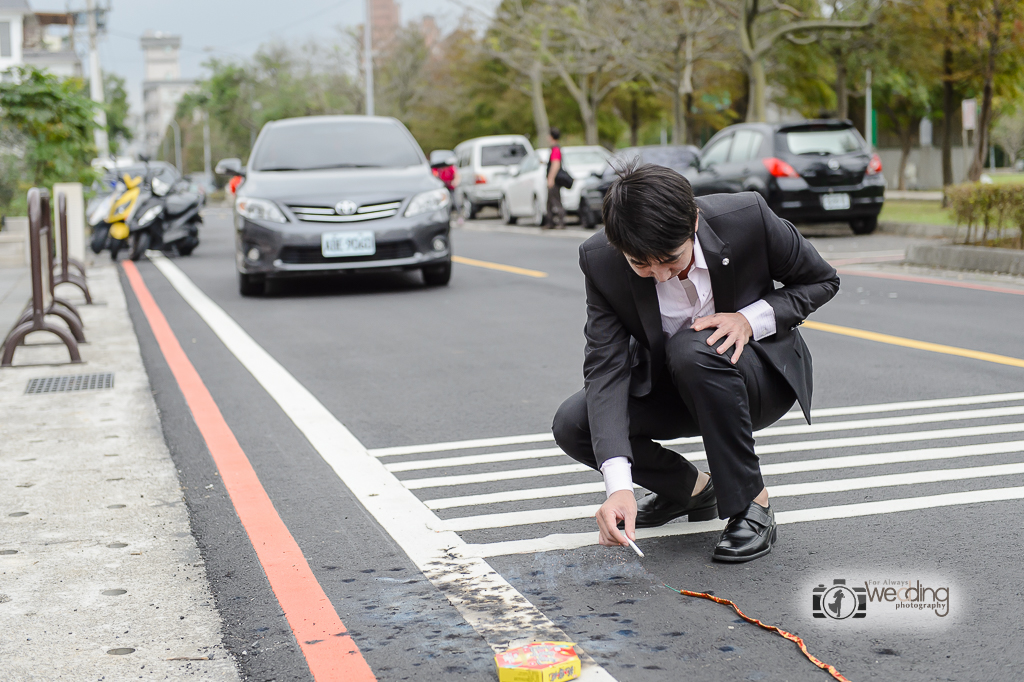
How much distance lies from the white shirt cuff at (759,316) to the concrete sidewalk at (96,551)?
1.68 metres

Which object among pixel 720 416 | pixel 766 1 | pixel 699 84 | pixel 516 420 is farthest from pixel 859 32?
pixel 720 416

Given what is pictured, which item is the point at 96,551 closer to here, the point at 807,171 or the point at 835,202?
the point at 807,171

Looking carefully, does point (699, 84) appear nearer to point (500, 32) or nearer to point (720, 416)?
point (500, 32)

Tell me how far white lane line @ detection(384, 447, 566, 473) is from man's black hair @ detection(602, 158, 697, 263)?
1.90 meters

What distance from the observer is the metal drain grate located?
6.46 meters

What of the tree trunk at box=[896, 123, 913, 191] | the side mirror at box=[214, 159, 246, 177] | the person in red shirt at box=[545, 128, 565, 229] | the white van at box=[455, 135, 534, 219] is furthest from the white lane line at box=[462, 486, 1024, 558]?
the tree trunk at box=[896, 123, 913, 191]

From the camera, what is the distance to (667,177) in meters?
2.98

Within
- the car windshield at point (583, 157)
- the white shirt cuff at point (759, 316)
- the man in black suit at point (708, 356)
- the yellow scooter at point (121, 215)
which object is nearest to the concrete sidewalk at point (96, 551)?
the man in black suit at point (708, 356)

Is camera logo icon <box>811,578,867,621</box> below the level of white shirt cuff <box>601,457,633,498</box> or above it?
below

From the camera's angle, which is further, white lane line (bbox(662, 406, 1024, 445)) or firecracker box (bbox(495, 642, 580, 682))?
white lane line (bbox(662, 406, 1024, 445))

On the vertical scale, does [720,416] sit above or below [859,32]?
below

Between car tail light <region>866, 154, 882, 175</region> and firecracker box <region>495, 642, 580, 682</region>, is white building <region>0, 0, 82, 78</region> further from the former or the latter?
firecracker box <region>495, 642, 580, 682</region>

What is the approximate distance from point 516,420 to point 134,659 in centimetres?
285

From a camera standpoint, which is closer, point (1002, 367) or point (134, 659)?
point (134, 659)
